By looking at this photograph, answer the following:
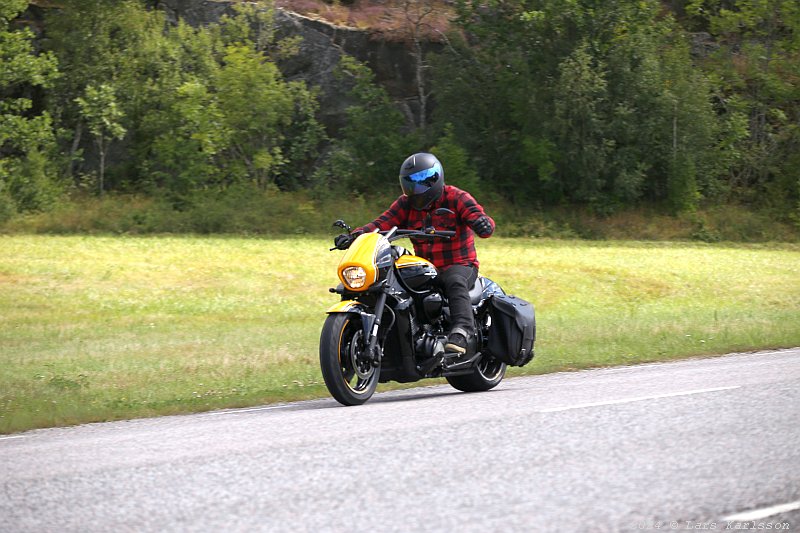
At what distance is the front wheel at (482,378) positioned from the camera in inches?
480

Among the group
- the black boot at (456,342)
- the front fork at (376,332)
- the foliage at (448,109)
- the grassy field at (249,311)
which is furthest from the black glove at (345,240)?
the foliage at (448,109)

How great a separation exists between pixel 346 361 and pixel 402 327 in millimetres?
781

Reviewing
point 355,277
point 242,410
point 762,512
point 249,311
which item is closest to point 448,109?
point 249,311

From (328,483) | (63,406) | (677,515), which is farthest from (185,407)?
(677,515)

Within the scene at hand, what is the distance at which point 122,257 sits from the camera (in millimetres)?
37969

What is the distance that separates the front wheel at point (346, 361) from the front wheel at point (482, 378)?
1529 millimetres

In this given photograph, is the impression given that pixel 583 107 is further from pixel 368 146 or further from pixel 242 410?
pixel 242 410

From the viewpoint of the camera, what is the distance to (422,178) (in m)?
11.5

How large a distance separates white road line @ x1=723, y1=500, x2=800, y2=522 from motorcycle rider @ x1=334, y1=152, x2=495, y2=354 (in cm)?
547

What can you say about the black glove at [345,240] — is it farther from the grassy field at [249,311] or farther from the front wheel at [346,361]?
the grassy field at [249,311]

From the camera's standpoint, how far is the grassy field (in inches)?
569

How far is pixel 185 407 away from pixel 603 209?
44.3m

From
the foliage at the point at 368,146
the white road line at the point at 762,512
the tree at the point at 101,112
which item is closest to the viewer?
the white road line at the point at 762,512

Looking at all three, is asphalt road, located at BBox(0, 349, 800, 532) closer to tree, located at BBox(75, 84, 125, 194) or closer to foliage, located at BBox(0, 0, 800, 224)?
foliage, located at BBox(0, 0, 800, 224)
